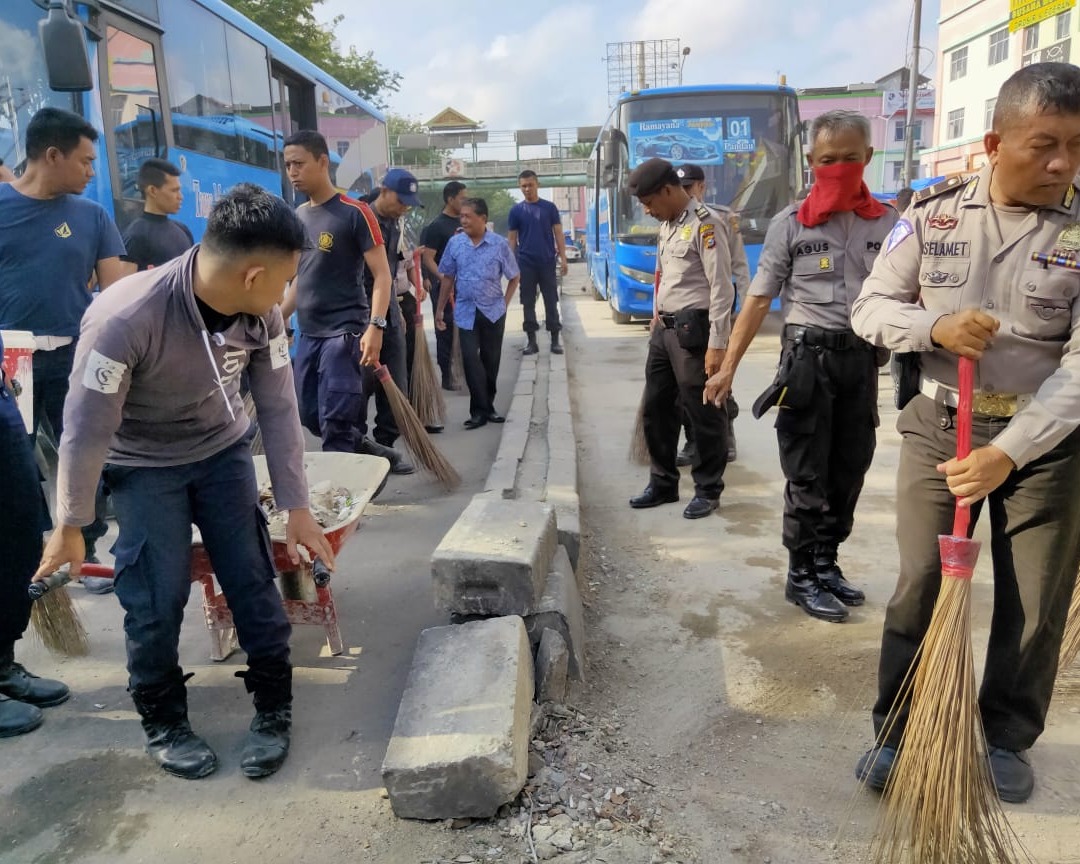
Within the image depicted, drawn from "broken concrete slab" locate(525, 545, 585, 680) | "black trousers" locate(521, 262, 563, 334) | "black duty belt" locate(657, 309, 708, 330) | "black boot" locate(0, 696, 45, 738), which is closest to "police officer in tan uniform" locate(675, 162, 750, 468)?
"black duty belt" locate(657, 309, 708, 330)

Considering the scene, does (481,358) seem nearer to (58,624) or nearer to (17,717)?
(58,624)

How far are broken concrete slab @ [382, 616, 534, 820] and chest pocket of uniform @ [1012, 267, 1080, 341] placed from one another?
5.26 feet

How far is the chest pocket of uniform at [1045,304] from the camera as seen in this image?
1.95m

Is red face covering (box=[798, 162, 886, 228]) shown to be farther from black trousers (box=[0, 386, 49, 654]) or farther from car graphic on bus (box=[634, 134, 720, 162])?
car graphic on bus (box=[634, 134, 720, 162])

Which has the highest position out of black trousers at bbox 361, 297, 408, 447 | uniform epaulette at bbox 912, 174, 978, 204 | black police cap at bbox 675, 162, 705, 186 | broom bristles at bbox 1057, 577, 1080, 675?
black police cap at bbox 675, 162, 705, 186

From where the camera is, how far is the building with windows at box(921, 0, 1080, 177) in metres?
25.4

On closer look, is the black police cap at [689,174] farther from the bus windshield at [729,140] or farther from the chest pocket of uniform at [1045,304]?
the bus windshield at [729,140]

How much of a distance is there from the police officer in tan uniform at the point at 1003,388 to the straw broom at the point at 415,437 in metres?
3.05

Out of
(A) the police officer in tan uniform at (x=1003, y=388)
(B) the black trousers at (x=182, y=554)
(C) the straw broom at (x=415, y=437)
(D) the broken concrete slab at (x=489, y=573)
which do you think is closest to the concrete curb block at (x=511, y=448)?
(C) the straw broom at (x=415, y=437)

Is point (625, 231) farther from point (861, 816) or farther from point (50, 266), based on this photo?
point (861, 816)

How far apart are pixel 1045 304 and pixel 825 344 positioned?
50.0 inches

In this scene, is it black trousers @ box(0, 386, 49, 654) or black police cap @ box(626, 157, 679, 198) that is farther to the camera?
black police cap @ box(626, 157, 679, 198)

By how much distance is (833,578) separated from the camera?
11.4ft

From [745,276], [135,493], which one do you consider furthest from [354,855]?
[745,276]
